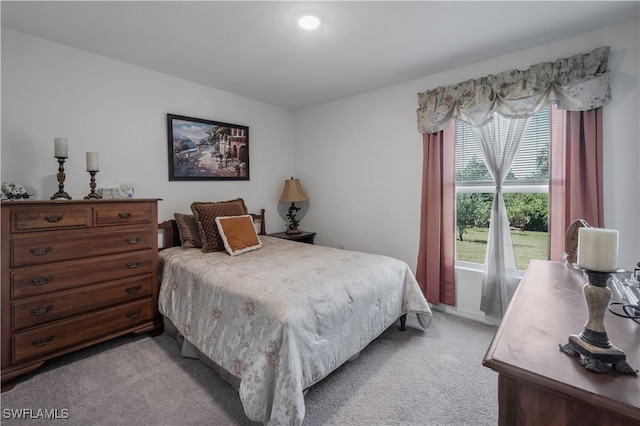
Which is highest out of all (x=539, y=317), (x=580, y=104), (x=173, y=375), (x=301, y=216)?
(x=580, y=104)

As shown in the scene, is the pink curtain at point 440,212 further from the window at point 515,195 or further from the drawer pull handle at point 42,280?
the drawer pull handle at point 42,280

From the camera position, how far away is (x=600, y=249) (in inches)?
31.2

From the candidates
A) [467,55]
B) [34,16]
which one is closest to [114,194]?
[34,16]

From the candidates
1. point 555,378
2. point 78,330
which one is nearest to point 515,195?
point 555,378

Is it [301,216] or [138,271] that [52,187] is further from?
[301,216]

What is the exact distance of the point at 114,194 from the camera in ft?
8.13

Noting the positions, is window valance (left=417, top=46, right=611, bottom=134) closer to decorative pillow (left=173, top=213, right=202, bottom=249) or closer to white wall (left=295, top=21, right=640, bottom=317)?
white wall (left=295, top=21, right=640, bottom=317)

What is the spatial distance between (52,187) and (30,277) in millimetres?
854

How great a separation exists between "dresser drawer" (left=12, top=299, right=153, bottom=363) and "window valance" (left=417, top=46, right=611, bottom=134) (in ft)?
10.3

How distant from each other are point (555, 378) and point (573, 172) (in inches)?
85.4

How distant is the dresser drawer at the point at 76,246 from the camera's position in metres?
1.85

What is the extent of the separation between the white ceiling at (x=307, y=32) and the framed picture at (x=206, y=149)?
0.55 m

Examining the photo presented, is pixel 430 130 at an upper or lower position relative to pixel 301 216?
upper

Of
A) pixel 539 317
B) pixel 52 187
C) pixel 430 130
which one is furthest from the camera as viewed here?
pixel 430 130
